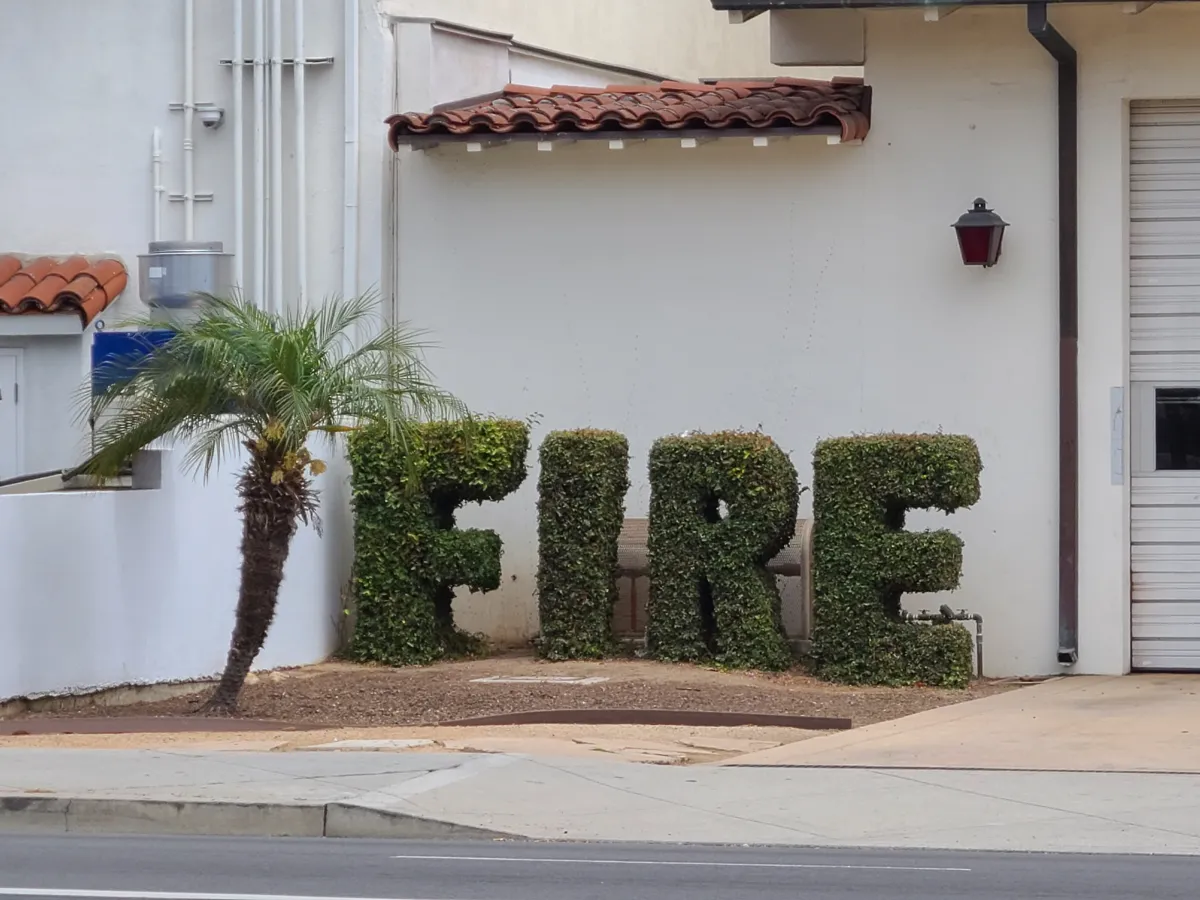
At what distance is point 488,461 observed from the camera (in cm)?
1359

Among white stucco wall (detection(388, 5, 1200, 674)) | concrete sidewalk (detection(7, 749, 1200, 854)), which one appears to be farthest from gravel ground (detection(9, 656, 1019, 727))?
concrete sidewalk (detection(7, 749, 1200, 854))

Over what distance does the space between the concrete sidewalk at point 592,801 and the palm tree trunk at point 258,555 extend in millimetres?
1805

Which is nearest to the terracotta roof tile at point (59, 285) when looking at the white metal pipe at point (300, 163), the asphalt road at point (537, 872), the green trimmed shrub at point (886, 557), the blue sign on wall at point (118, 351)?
the blue sign on wall at point (118, 351)

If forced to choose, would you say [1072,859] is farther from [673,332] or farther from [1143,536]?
[673,332]

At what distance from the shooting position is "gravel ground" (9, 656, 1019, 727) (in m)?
11.8

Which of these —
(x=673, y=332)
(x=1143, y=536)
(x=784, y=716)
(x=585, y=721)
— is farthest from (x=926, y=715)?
(x=673, y=332)

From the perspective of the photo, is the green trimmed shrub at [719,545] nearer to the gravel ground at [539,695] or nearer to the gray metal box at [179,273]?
the gravel ground at [539,695]

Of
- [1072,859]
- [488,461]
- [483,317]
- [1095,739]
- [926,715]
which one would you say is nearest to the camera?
[1072,859]

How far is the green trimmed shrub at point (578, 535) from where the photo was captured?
13453 millimetres

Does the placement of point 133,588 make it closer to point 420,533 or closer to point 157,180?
A: point 420,533

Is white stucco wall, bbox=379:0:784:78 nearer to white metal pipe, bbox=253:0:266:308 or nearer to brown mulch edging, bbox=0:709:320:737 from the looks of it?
white metal pipe, bbox=253:0:266:308

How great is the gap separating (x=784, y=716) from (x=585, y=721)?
119 cm

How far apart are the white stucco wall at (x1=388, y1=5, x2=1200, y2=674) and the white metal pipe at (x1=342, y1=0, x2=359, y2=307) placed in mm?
391

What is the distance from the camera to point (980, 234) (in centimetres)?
1348
